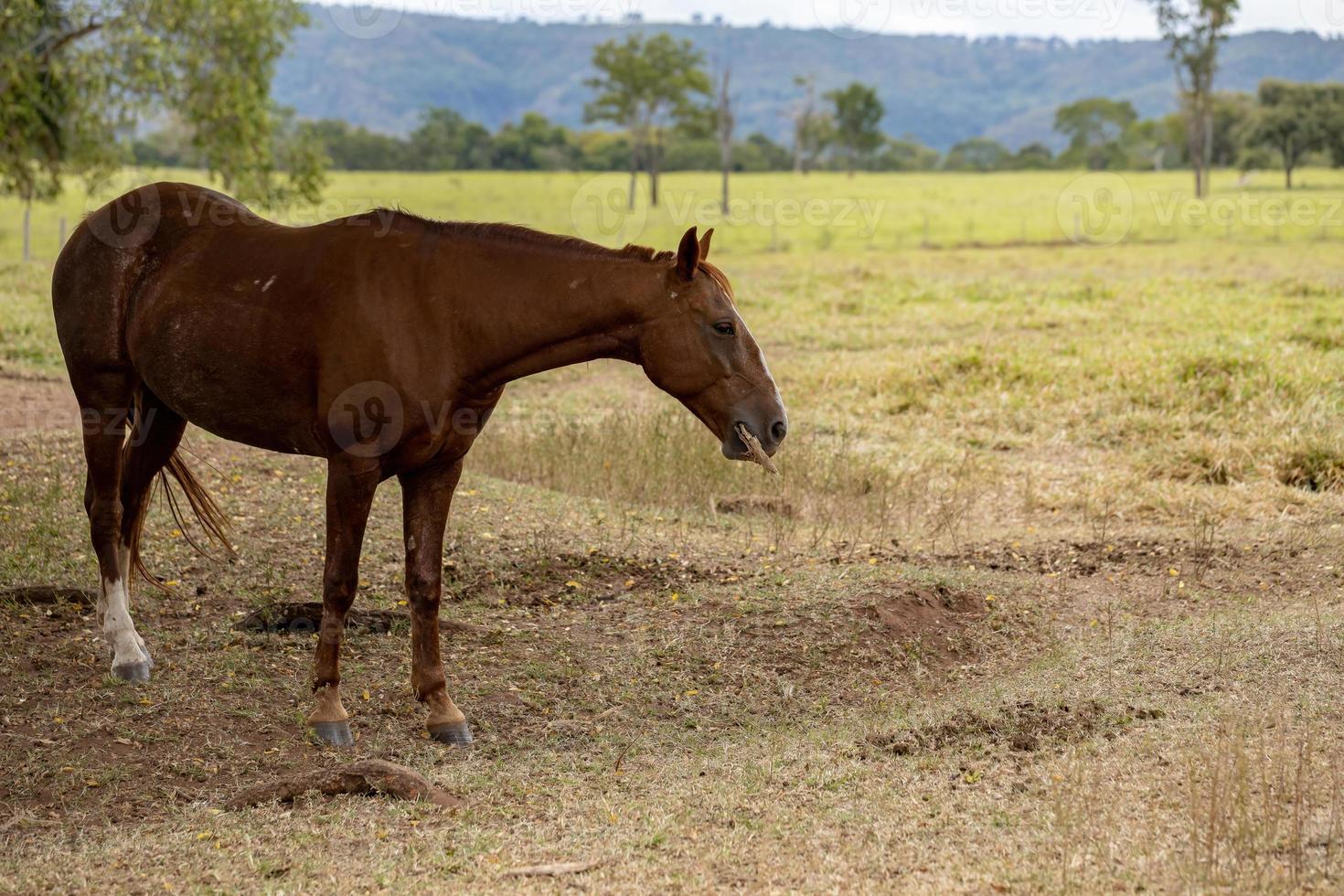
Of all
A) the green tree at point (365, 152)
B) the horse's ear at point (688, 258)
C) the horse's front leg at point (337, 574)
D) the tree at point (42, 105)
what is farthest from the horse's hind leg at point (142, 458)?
the green tree at point (365, 152)

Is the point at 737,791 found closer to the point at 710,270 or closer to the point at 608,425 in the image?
the point at 710,270

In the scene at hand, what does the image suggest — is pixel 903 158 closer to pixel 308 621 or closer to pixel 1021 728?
pixel 308 621

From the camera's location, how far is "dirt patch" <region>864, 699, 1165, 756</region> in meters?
4.79

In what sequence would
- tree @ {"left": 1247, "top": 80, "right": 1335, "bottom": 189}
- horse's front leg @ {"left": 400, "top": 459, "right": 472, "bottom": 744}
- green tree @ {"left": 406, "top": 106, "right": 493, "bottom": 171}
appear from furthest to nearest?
green tree @ {"left": 406, "top": 106, "right": 493, "bottom": 171}
tree @ {"left": 1247, "top": 80, "right": 1335, "bottom": 189}
horse's front leg @ {"left": 400, "top": 459, "right": 472, "bottom": 744}

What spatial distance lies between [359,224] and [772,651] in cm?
266

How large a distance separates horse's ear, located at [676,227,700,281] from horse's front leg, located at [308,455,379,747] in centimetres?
137

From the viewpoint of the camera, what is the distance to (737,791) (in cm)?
440

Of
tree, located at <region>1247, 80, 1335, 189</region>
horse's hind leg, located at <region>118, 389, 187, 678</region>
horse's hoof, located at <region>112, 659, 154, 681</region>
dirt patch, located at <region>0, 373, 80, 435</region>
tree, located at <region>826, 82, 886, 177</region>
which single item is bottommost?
horse's hoof, located at <region>112, 659, 154, 681</region>

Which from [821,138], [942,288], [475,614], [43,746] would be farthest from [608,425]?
[821,138]

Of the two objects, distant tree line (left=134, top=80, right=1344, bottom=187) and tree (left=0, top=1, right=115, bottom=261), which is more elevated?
distant tree line (left=134, top=80, right=1344, bottom=187)

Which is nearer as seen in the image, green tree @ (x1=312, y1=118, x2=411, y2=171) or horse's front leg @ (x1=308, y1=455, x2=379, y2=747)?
horse's front leg @ (x1=308, y1=455, x2=379, y2=747)

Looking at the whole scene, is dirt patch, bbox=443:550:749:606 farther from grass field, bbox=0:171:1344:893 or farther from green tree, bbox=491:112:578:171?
green tree, bbox=491:112:578:171

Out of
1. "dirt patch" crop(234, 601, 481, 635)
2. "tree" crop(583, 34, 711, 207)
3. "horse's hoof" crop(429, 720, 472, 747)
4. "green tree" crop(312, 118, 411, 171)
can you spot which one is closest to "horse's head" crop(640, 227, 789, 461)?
"horse's hoof" crop(429, 720, 472, 747)

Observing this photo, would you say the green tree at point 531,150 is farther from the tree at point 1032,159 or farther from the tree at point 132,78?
the tree at point 132,78
